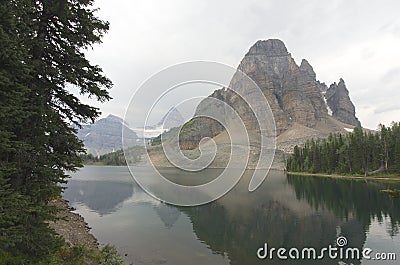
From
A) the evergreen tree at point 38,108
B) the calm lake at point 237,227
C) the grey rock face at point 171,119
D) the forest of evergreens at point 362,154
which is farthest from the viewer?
the forest of evergreens at point 362,154

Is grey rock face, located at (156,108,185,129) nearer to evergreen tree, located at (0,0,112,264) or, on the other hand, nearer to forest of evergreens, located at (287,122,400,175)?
evergreen tree, located at (0,0,112,264)

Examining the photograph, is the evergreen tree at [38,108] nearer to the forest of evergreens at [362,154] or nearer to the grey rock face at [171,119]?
the grey rock face at [171,119]

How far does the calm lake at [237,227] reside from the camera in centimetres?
2081

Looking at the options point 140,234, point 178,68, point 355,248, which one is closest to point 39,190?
point 178,68

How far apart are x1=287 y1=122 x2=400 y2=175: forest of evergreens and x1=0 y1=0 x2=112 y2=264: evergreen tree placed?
299ft

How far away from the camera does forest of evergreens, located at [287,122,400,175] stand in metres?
83.3

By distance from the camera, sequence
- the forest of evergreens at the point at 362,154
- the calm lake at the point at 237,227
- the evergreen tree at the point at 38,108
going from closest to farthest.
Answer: the evergreen tree at the point at 38,108 < the calm lake at the point at 237,227 < the forest of evergreens at the point at 362,154

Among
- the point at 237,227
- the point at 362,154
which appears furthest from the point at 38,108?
the point at 362,154

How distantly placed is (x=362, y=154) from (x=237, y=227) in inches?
3079

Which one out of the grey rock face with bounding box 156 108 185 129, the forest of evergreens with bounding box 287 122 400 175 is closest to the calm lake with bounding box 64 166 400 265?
the grey rock face with bounding box 156 108 185 129

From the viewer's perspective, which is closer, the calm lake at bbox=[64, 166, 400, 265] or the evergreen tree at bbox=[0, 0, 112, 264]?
the evergreen tree at bbox=[0, 0, 112, 264]

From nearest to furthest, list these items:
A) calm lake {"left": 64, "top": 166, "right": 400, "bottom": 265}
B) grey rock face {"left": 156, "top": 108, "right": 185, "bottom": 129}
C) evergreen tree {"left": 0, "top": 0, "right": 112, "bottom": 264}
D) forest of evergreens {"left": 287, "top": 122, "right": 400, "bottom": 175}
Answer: evergreen tree {"left": 0, "top": 0, "right": 112, "bottom": 264} < grey rock face {"left": 156, "top": 108, "right": 185, "bottom": 129} < calm lake {"left": 64, "top": 166, "right": 400, "bottom": 265} < forest of evergreens {"left": 287, "top": 122, "right": 400, "bottom": 175}

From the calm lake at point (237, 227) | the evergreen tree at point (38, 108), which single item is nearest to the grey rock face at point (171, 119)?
the evergreen tree at point (38, 108)

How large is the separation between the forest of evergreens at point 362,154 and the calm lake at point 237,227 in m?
45.9
